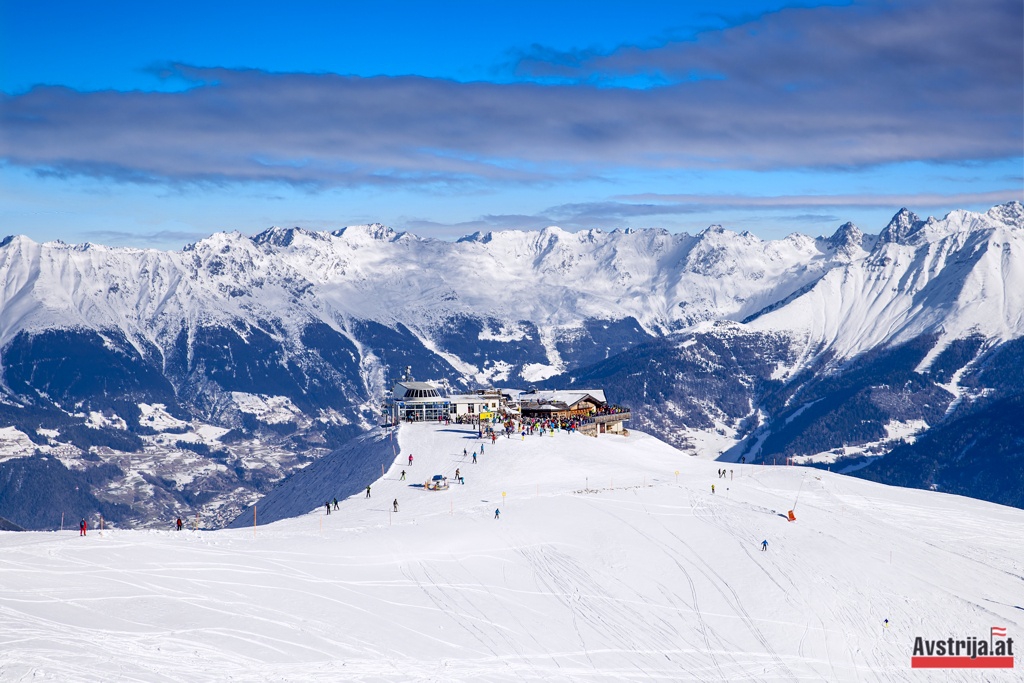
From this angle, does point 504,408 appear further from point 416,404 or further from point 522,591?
point 522,591

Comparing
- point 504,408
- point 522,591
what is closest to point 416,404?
point 504,408

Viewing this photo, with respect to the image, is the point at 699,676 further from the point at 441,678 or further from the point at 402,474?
the point at 402,474

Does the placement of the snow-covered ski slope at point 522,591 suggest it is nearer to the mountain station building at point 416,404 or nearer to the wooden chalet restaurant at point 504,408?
the wooden chalet restaurant at point 504,408

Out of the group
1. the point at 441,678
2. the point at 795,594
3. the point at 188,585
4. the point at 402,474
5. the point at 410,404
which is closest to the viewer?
the point at 441,678

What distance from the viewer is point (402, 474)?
124 meters

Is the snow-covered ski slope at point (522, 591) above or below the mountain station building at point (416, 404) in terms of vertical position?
below

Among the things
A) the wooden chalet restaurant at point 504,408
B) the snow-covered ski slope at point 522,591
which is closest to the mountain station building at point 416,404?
the wooden chalet restaurant at point 504,408

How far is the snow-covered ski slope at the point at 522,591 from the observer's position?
72.2m

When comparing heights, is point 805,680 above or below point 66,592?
below

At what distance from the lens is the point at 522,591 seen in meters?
86.6

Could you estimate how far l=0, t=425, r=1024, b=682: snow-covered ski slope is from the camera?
7225 centimetres

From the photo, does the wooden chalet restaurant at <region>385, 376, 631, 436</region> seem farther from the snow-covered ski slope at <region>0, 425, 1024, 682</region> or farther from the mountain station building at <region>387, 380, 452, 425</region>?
the snow-covered ski slope at <region>0, 425, 1024, 682</region>

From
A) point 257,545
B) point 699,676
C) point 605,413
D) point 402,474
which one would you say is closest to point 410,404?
point 605,413

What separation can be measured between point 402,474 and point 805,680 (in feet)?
188
